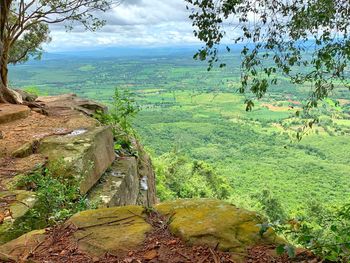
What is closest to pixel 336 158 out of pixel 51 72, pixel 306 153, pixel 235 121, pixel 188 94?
pixel 306 153

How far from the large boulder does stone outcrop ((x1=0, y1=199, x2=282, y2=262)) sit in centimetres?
227

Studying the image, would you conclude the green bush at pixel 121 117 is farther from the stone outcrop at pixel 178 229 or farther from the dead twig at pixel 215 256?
the dead twig at pixel 215 256

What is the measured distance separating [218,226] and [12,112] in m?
6.85

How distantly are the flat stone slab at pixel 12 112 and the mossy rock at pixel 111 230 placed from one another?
5.53 metres

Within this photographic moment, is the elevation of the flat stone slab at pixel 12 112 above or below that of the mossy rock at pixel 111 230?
above

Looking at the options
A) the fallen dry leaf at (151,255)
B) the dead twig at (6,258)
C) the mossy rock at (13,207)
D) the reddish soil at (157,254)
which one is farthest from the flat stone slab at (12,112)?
the fallen dry leaf at (151,255)

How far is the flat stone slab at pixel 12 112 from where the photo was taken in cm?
848

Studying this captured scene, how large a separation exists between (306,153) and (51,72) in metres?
128

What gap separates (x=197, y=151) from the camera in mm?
71250

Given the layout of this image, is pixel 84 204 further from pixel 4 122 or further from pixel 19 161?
pixel 4 122

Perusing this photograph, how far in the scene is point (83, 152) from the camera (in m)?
6.55

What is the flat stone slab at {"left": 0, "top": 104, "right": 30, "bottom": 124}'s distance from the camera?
8.48 metres

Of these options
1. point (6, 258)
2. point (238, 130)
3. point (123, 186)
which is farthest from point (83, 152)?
point (238, 130)

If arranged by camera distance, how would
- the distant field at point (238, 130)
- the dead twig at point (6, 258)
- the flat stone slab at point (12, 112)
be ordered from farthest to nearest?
the distant field at point (238, 130) < the flat stone slab at point (12, 112) < the dead twig at point (6, 258)
